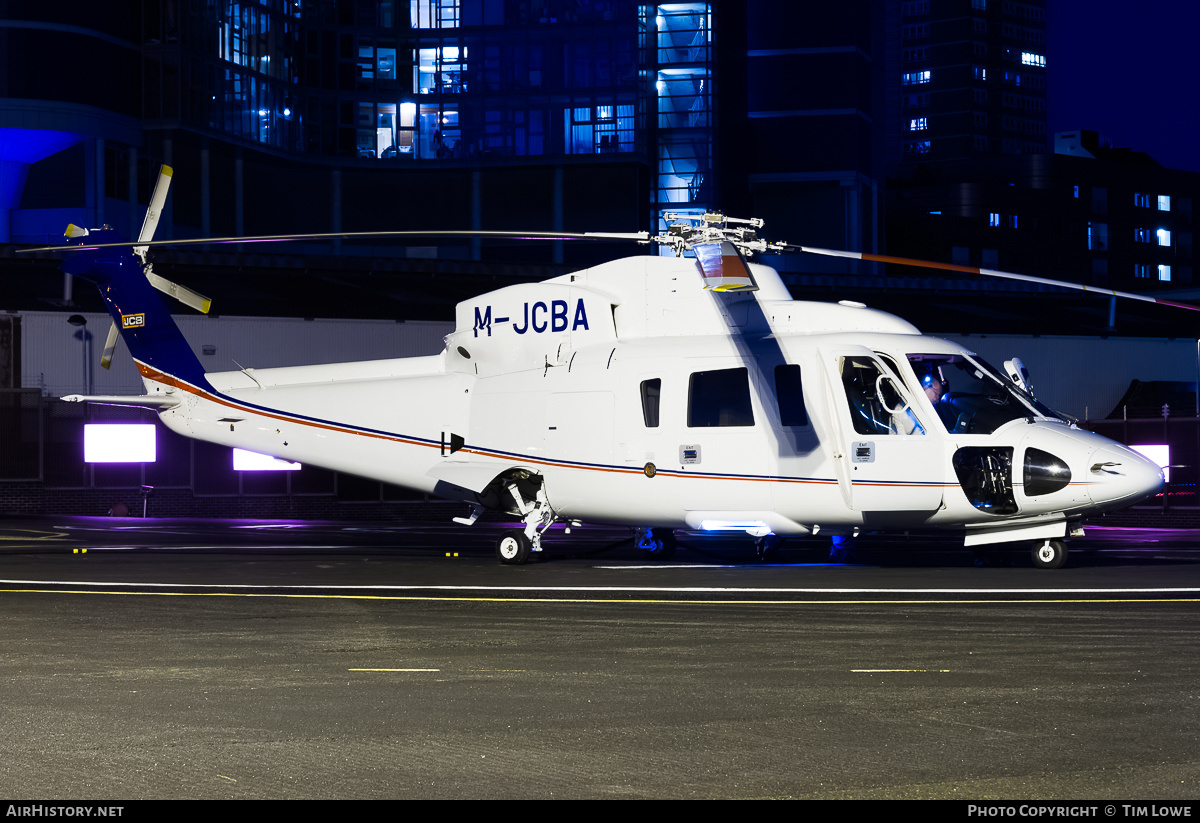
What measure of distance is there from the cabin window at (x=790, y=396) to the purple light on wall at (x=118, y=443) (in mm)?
23689

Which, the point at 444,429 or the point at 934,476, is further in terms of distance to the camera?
the point at 444,429

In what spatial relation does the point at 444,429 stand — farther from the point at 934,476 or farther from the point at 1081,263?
the point at 1081,263

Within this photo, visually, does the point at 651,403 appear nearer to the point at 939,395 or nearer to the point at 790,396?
the point at 790,396

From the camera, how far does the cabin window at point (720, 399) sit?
57.6ft

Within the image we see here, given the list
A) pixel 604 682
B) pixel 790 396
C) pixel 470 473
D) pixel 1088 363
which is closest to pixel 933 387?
pixel 790 396

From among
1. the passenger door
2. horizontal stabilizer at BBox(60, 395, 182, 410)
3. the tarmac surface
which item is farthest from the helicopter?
the tarmac surface

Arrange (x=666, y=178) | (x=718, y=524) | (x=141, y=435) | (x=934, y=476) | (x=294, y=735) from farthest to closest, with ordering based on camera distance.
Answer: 1. (x=666, y=178)
2. (x=141, y=435)
3. (x=718, y=524)
4. (x=934, y=476)
5. (x=294, y=735)

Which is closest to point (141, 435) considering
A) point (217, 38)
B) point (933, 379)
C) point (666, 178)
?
point (933, 379)

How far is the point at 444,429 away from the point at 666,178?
69321 mm

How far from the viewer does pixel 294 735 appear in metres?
7.91

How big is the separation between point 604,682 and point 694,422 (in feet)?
27.5

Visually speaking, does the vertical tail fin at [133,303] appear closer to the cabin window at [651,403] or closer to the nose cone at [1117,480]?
the cabin window at [651,403]

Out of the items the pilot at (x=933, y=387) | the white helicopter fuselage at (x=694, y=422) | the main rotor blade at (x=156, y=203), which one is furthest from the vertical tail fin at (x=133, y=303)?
the pilot at (x=933, y=387)

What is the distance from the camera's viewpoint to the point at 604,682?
9.62 metres
